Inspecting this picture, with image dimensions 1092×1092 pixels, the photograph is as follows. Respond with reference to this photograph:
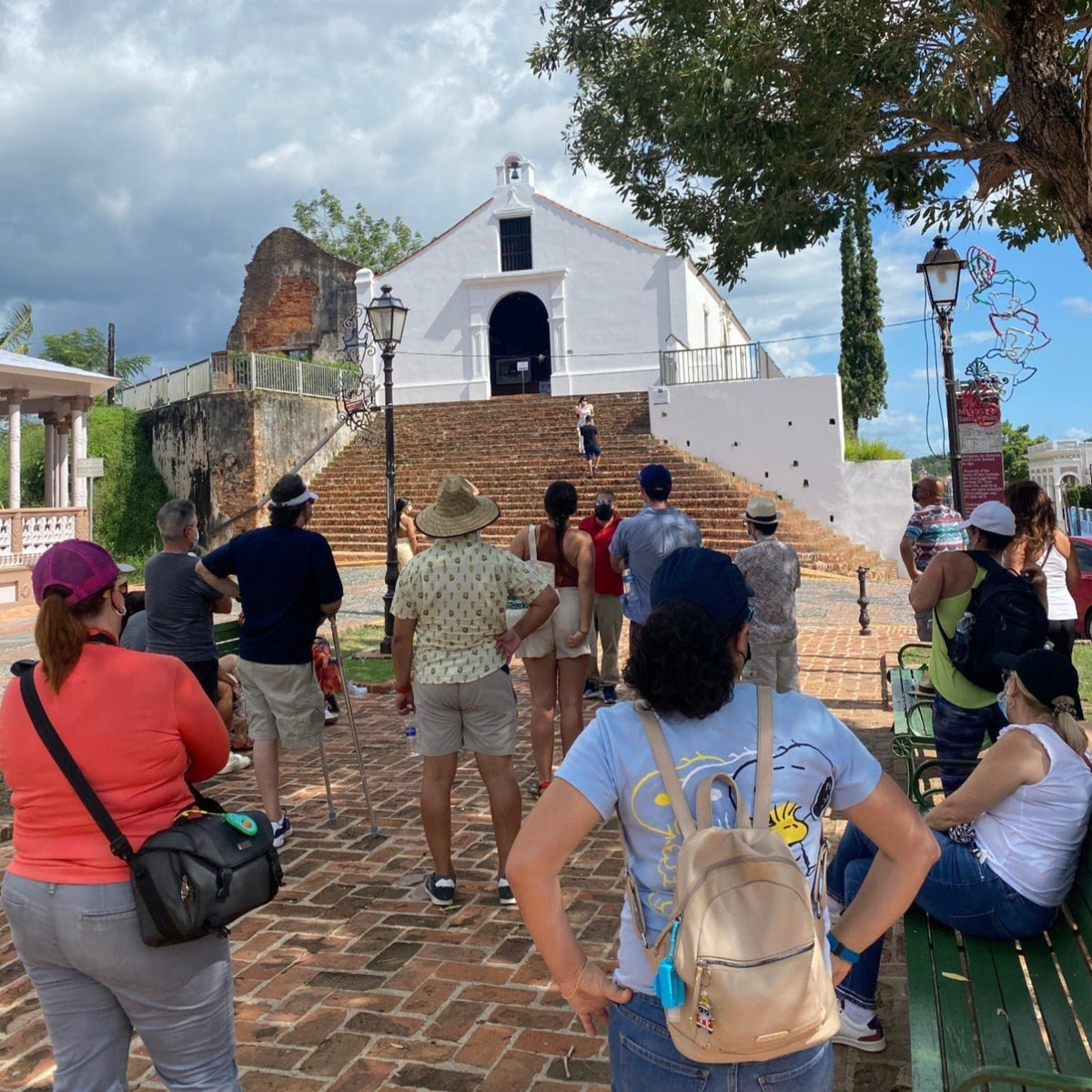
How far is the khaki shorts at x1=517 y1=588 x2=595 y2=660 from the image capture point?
568cm

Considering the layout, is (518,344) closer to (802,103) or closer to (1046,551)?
(802,103)

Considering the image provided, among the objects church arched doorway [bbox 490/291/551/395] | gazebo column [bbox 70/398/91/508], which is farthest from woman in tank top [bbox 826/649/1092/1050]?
church arched doorway [bbox 490/291/551/395]

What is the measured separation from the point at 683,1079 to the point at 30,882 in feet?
4.89

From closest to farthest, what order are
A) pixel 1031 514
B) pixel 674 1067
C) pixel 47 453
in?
1. pixel 674 1067
2. pixel 1031 514
3. pixel 47 453

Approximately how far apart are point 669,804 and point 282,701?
354 centimetres

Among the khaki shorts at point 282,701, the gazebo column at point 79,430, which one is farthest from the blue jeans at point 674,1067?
the gazebo column at point 79,430

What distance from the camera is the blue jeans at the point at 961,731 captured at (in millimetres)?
4391

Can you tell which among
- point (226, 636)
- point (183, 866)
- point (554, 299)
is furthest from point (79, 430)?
point (183, 866)

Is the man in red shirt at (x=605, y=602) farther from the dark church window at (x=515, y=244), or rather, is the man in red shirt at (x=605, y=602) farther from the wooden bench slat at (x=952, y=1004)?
the dark church window at (x=515, y=244)

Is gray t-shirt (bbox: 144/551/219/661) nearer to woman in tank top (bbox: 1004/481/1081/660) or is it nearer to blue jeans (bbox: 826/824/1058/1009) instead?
blue jeans (bbox: 826/824/1058/1009)

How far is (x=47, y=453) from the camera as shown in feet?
72.8

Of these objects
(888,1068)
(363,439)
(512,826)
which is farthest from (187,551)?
(363,439)

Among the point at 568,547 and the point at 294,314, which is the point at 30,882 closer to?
the point at 568,547

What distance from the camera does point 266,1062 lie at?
128 inches
